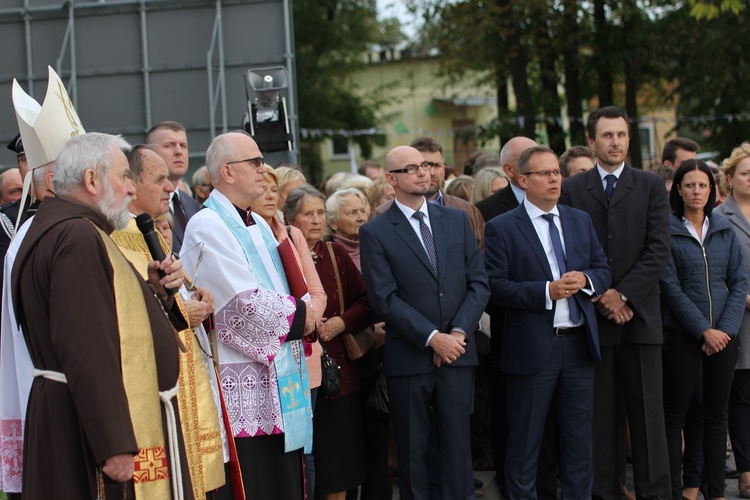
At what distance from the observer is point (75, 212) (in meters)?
3.76

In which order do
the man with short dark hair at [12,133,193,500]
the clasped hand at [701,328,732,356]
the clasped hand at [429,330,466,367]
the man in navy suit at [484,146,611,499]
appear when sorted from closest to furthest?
the man with short dark hair at [12,133,193,500] → the clasped hand at [429,330,466,367] → the man in navy suit at [484,146,611,499] → the clasped hand at [701,328,732,356]

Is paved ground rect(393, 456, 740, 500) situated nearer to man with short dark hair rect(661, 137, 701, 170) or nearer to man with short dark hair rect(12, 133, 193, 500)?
man with short dark hair rect(661, 137, 701, 170)

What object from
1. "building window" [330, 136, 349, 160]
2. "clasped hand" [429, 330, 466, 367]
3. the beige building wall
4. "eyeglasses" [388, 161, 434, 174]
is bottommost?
"clasped hand" [429, 330, 466, 367]

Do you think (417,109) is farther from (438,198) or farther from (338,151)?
(438,198)

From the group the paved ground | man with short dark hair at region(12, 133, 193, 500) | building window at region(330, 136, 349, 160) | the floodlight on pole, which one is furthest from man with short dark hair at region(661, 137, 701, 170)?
building window at region(330, 136, 349, 160)

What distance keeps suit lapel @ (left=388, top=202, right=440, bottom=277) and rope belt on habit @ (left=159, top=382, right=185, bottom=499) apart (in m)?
2.20

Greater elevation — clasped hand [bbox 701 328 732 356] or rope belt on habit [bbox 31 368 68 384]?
rope belt on habit [bbox 31 368 68 384]

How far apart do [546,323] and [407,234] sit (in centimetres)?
102

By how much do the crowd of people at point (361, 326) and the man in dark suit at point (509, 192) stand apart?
25 mm

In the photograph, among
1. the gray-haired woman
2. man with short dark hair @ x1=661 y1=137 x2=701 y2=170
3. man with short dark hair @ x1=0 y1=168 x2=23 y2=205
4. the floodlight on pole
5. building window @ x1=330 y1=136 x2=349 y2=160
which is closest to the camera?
the gray-haired woman

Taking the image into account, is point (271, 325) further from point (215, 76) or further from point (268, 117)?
point (215, 76)

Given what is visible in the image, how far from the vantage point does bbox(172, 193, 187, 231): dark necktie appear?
6602 mm

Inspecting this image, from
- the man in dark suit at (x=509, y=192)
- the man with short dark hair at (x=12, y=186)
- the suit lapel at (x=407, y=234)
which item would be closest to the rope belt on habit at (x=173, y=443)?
the suit lapel at (x=407, y=234)

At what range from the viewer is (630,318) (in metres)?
6.18
